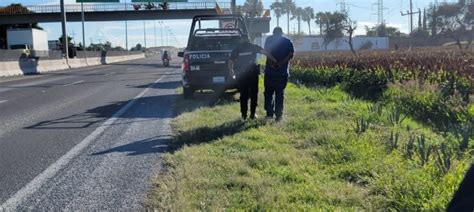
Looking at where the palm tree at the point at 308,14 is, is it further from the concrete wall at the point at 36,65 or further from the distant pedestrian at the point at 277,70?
the distant pedestrian at the point at 277,70

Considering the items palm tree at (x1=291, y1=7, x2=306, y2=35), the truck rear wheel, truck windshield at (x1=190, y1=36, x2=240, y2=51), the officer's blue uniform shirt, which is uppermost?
palm tree at (x1=291, y1=7, x2=306, y2=35)

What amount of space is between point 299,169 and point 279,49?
13.7 feet

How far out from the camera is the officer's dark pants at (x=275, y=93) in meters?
9.98

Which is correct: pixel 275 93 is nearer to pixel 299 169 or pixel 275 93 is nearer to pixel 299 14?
pixel 299 169

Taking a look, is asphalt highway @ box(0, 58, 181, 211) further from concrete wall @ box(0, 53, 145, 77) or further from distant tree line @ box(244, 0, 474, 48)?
distant tree line @ box(244, 0, 474, 48)

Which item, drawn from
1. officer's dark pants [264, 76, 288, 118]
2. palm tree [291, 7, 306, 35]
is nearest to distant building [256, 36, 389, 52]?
palm tree [291, 7, 306, 35]

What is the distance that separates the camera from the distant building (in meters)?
89.1

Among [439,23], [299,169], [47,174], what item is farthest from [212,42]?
[439,23]

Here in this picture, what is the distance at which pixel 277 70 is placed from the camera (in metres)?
10.0

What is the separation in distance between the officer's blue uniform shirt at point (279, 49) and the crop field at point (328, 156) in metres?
0.88

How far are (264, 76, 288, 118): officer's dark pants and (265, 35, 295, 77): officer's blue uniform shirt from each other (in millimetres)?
110

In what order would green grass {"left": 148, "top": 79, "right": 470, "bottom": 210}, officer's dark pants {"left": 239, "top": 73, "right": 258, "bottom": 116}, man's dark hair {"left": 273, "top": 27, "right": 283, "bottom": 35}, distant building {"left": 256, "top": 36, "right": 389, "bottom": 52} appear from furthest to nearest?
distant building {"left": 256, "top": 36, "right": 389, "bottom": 52}, officer's dark pants {"left": 239, "top": 73, "right": 258, "bottom": 116}, man's dark hair {"left": 273, "top": 27, "right": 283, "bottom": 35}, green grass {"left": 148, "top": 79, "right": 470, "bottom": 210}

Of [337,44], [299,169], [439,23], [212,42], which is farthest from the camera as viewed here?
[337,44]

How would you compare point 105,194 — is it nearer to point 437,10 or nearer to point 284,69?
point 284,69
